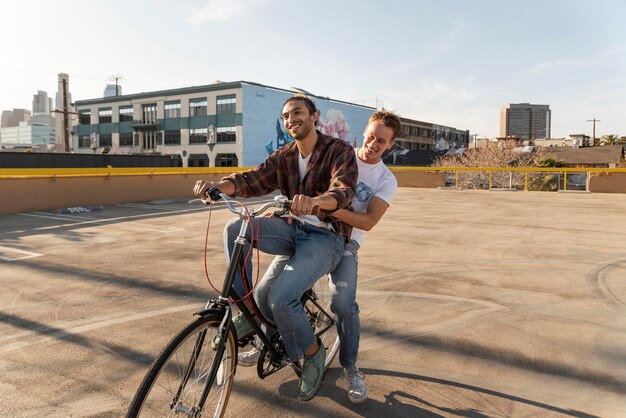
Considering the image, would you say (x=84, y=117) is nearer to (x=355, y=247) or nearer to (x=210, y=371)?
(x=355, y=247)

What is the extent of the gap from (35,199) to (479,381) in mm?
14291

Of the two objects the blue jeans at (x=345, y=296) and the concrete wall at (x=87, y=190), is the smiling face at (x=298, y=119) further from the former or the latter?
the concrete wall at (x=87, y=190)

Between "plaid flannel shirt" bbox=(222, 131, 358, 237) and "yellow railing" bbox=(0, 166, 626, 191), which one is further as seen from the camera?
"yellow railing" bbox=(0, 166, 626, 191)

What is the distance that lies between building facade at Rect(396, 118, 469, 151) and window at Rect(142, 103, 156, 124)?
45695 mm

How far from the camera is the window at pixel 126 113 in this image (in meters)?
59.6

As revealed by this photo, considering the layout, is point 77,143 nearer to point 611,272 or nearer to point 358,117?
point 358,117

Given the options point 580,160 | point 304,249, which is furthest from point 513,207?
point 580,160

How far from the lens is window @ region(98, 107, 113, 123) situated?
61.9 meters

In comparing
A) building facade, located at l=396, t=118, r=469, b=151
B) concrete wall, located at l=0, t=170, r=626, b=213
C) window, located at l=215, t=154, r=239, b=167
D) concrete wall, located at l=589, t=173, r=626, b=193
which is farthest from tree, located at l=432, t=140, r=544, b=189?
building facade, located at l=396, t=118, r=469, b=151

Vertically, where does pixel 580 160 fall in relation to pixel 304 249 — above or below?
above

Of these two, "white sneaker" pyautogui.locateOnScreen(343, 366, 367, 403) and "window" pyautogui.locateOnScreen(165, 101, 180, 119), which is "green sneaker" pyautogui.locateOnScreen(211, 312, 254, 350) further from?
"window" pyautogui.locateOnScreen(165, 101, 180, 119)

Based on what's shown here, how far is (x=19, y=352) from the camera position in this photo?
3.78 metres

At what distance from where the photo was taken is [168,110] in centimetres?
5562

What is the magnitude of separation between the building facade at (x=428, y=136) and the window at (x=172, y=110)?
44390mm
